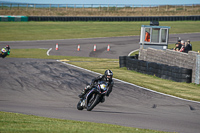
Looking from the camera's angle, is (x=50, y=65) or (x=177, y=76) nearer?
(x=177, y=76)

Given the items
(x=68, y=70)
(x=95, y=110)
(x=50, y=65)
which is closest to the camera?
(x=95, y=110)

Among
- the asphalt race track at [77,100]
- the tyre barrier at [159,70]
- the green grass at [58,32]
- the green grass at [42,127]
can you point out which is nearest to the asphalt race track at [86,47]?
the green grass at [58,32]

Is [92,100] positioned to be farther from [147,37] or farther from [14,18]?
[14,18]

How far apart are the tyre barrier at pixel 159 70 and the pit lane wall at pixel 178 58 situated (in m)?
0.40

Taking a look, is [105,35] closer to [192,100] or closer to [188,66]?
[188,66]

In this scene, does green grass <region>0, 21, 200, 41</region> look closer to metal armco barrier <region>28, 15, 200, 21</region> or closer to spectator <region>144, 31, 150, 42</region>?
metal armco barrier <region>28, 15, 200, 21</region>

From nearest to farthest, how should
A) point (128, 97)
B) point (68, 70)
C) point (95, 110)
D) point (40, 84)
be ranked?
point (95, 110), point (128, 97), point (40, 84), point (68, 70)

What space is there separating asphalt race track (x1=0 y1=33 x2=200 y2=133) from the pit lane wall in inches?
140

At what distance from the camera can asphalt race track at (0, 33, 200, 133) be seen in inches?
394

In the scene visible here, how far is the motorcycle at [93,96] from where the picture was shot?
423 inches

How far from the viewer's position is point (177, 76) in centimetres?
1772

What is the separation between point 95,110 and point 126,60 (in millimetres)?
11081

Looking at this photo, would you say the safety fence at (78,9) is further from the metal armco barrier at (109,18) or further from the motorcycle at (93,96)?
the motorcycle at (93,96)

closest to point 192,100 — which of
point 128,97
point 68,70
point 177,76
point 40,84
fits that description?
point 128,97
